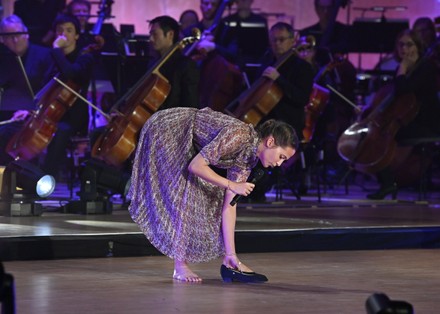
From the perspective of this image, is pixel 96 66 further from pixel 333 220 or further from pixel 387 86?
pixel 333 220

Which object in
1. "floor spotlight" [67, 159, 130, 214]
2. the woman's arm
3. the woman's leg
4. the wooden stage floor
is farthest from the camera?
Answer: "floor spotlight" [67, 159, 130, 214]

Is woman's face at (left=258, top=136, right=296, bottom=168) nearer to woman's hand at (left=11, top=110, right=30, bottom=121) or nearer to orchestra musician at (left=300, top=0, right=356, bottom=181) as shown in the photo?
woman's hand at (left=11, top=110, right=30, bottom=121)

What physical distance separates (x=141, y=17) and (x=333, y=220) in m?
5.34

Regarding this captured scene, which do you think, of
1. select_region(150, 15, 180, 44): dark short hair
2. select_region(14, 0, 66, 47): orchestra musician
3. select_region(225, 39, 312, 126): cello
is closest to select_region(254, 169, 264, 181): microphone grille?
select_region(150, 15, 180, 44): dark short hair

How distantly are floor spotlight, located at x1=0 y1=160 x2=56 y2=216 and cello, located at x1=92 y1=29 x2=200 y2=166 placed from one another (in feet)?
1.82

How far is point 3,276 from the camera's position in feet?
7.77

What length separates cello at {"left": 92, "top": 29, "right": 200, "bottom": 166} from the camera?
670 cm

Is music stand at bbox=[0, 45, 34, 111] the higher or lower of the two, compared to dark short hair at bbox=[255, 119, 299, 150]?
higher

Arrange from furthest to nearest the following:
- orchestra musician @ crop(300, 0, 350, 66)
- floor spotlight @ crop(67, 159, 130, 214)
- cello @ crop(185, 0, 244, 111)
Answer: orchestra musician @ crop(300, 0, 350, 66), cello @ crop(185, 0, 244, 111), floor spotlight @ crop(67, 159, 130, 214)

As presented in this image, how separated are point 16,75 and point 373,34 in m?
3.60

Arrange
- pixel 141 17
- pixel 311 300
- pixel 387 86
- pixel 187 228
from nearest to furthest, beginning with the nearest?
Answer: pixel 311 300 < pixel 187 228 < pixel 387 86 < pixel 141 17

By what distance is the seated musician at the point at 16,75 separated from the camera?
279 inches

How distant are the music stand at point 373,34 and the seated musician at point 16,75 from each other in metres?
2.96

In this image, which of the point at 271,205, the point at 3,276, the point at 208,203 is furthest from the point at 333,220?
the point at 3,276
